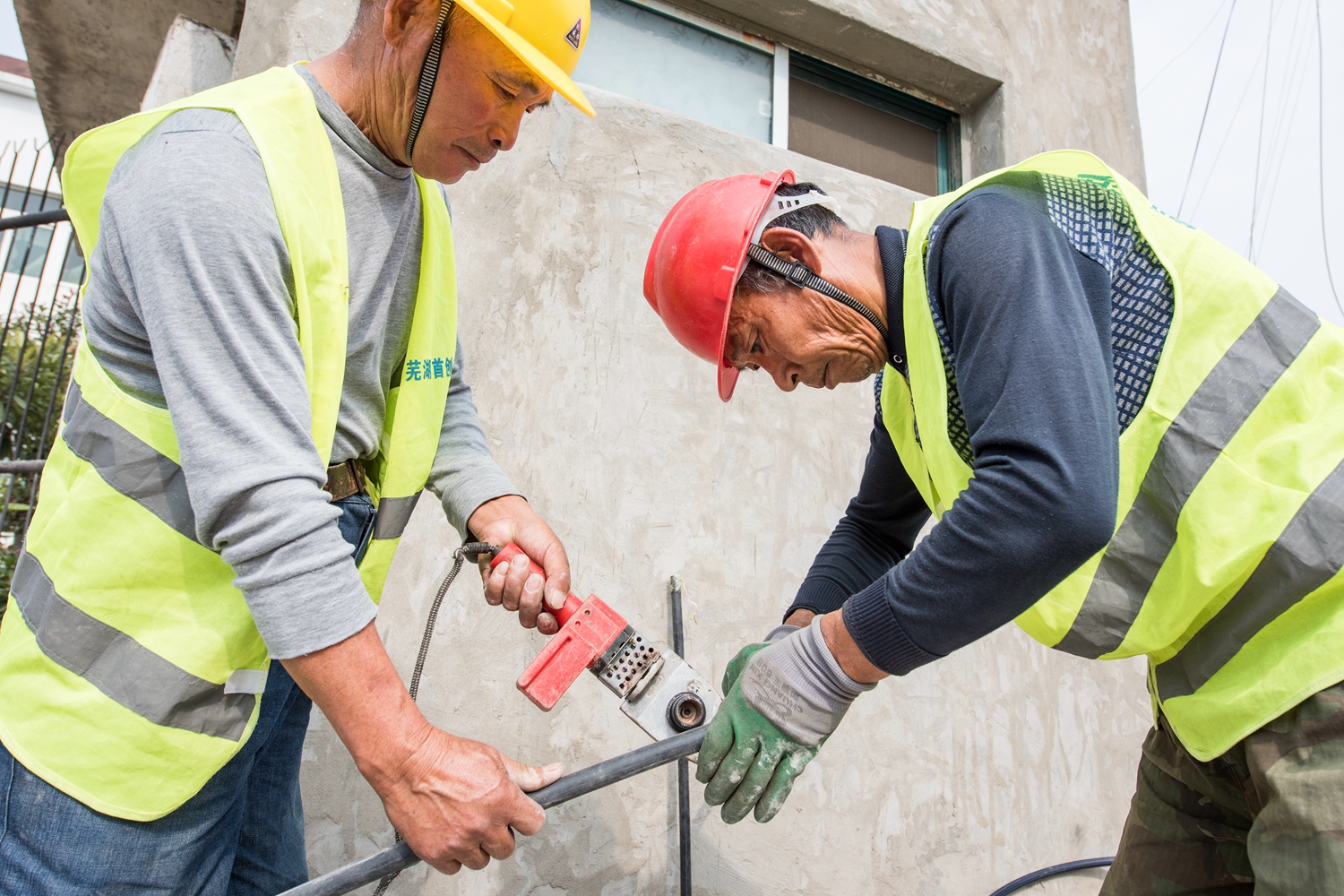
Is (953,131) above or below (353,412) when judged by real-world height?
above

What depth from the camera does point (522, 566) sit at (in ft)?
5.74

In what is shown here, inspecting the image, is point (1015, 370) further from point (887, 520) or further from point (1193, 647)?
point (887, 520)

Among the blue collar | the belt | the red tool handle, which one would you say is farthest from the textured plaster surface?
the blue collar

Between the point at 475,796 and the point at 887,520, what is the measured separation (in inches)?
48.6

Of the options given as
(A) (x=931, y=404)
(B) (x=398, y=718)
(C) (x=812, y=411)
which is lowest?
(C) (x=812, y=411)

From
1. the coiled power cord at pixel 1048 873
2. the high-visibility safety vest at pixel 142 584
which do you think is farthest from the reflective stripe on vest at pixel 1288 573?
the coiled power cord at pixel 1048 873

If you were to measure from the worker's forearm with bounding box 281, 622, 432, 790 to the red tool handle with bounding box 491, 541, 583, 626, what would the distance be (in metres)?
0.53

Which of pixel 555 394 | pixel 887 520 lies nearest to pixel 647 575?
pixel 555 394

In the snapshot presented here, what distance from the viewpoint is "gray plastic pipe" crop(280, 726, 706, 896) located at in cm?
136

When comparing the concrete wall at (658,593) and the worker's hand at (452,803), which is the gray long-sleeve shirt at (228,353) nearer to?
the worker's hand at (452,803)

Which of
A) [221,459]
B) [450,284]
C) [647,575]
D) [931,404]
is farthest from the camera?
[647,575]

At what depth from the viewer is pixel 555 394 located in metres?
2.71

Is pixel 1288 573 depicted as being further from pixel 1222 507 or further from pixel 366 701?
pixel 366 701

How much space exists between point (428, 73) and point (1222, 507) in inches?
56.8
